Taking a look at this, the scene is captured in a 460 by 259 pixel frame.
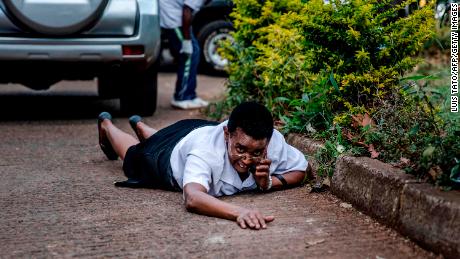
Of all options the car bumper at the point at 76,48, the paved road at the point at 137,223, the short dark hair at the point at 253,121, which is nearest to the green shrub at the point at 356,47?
the paved road at the point at 137,223

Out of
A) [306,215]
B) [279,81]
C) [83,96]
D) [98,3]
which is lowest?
[83,96]

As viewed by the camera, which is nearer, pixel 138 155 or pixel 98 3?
pixel 138 155

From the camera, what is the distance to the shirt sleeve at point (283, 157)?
14.4ft

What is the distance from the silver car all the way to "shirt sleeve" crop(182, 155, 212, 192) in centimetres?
299

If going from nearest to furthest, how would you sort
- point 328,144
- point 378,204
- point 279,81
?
point 378,204 → point 328,144 → point 279,81

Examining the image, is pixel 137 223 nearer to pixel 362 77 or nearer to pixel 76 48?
pixel 362 77

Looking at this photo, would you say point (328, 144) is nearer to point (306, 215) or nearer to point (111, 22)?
point (306, 215)

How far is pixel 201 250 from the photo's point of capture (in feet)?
11.5

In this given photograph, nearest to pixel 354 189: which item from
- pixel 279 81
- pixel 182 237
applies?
pixel 182 237

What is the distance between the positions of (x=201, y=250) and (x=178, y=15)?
518 centimetres

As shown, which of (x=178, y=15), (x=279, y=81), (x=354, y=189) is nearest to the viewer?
(x=354, y=189)

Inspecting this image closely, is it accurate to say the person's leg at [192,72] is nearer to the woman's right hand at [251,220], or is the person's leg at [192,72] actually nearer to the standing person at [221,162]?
the standing person at [221,162]

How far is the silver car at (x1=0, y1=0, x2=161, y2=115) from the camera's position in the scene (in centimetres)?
662

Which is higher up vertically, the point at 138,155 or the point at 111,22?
the point at 111,22
